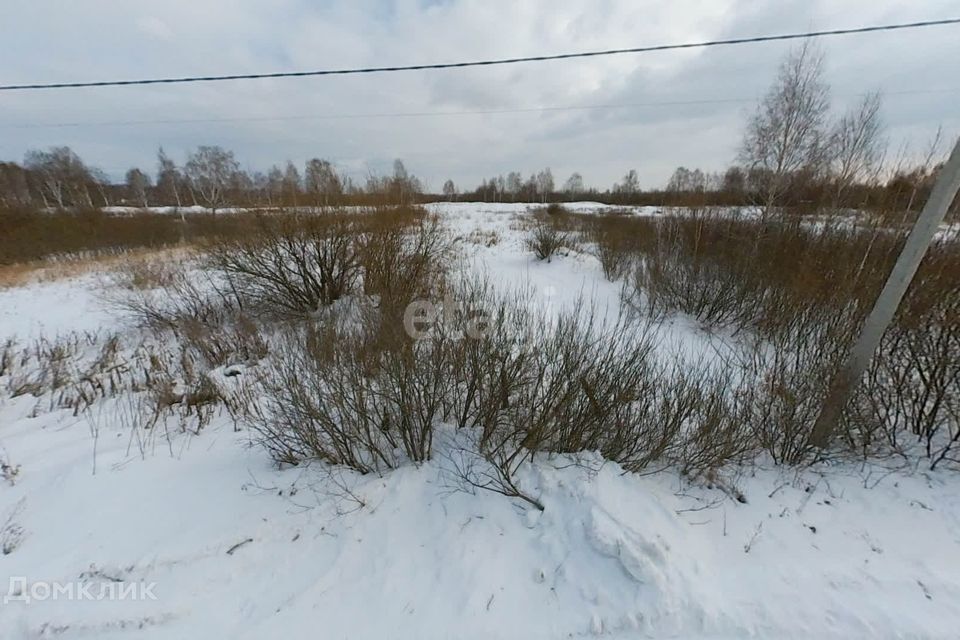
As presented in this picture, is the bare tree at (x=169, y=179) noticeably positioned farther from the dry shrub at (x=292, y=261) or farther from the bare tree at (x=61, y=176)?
the dry shrub at (x=292, y=261)

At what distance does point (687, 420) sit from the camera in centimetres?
305

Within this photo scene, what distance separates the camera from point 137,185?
152ft

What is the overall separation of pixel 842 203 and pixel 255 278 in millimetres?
12523

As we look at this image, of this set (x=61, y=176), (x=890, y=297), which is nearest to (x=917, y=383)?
(x=890, y=297)

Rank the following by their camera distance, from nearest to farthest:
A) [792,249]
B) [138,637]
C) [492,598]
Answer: [138,637] → [492,598] → [792,249]

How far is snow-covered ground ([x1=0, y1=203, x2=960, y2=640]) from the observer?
6.20ft

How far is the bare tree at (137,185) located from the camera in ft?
148

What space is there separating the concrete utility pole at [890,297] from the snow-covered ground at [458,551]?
19.3 inches

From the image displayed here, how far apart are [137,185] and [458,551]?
67.5 metres

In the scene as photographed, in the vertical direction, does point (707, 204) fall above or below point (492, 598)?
above

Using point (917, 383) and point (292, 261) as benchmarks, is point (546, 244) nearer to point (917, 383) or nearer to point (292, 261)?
point (292, 261)

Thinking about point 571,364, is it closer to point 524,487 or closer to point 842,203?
point 524,487

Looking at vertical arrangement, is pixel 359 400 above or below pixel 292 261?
below

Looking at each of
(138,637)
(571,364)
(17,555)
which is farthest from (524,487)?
(17,555)
